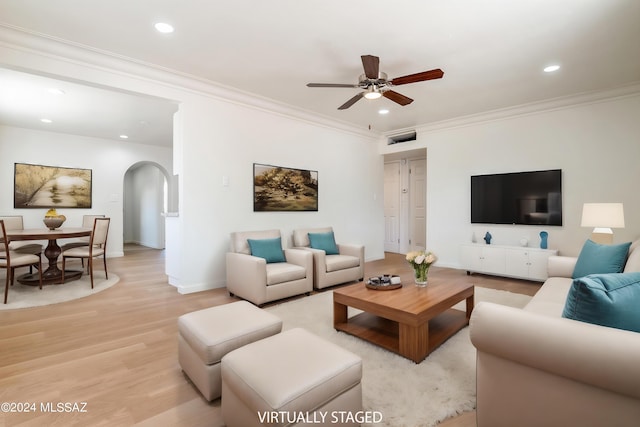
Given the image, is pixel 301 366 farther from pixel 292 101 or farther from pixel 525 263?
pixel 525 263

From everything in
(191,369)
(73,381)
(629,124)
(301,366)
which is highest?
(629,124)

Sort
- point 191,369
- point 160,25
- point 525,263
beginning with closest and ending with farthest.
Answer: point 191,369 → point 160,25 → point 525,263

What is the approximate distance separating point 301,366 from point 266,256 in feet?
8.54

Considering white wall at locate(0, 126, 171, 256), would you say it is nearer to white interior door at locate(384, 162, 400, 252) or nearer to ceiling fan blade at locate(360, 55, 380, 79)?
white interior door at locate(384, 162, 400, 252)

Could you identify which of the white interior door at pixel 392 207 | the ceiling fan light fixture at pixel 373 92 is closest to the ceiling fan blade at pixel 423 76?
the ceiling fan light fixture at pixel 373 92

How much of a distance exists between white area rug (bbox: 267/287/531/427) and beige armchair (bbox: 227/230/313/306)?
669mm

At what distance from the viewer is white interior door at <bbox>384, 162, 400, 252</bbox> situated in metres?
7.59

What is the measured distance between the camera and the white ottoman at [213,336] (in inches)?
66.1

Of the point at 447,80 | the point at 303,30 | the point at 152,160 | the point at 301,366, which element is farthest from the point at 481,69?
the point at 152,160

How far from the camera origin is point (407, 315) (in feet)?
6.98

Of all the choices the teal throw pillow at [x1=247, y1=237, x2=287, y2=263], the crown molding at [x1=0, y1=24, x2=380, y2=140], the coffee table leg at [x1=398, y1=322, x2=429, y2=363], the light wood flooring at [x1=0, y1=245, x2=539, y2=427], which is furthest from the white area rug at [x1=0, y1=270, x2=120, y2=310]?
the coffee table leg at [x1=398, y1=322, x2=429, y2=363]

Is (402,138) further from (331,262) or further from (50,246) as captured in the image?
(50,246)

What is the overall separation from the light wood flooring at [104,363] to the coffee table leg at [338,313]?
1.27m

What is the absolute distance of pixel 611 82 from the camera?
3.87 metres
